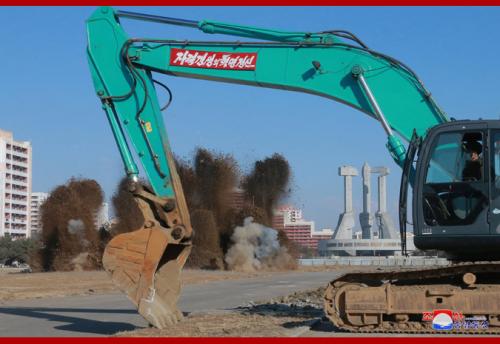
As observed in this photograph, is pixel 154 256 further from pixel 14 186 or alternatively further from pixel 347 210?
pixel 14 186

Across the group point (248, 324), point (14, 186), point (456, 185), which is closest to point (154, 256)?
point (248, 324)

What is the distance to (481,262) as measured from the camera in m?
11.5

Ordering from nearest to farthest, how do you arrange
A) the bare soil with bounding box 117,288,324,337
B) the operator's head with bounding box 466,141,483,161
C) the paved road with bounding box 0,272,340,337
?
the operator's head with bounding box 466,141,483,161
the bare soil with bounding box 117,288,324,337
the paved road with bounding box 0,272,340,337

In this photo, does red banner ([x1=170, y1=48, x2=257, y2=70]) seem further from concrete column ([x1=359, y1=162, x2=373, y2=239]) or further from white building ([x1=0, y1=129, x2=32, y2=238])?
white building ([x1=0, y1=129, x2=32, y2=238])

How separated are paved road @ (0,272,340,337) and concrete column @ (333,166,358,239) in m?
118

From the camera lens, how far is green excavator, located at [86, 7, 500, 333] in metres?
Answer: 11.5

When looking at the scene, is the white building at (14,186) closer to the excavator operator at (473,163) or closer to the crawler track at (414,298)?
the crawler track at (414,298)

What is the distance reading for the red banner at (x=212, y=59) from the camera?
1449cm

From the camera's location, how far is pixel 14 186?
17012 cm

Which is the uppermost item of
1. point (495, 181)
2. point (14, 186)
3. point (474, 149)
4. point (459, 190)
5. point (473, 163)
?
point (14, 186)

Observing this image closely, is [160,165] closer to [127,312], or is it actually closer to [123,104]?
[123,104]

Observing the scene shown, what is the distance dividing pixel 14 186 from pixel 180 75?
163209mm

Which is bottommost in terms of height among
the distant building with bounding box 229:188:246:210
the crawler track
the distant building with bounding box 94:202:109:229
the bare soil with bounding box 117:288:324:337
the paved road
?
the paved road

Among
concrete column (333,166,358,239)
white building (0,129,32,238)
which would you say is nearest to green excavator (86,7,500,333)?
concrete column (333,166,358,239)
